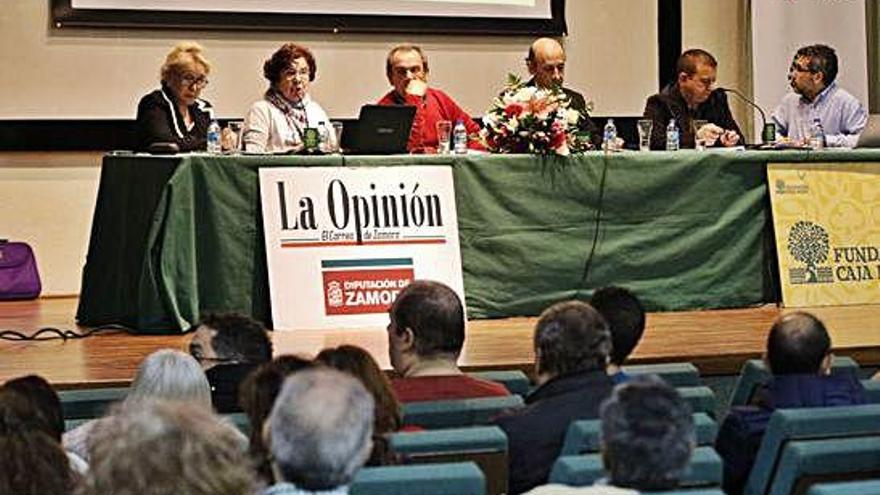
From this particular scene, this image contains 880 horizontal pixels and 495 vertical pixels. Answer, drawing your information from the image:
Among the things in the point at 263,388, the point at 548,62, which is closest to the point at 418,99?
the point at 548,62

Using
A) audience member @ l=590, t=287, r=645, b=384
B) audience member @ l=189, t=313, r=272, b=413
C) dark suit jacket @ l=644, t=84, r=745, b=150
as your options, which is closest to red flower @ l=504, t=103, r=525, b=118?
dark suit jacket @ l=644, t=84, r=745, b=150

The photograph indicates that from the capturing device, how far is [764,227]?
22.3 feet

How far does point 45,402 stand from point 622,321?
1.68 metres

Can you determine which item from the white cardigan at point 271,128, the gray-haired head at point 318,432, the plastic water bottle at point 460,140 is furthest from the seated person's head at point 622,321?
the white cardigan at point 271,128

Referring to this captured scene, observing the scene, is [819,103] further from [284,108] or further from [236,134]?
[236,134]

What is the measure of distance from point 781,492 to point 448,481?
30.4 inches

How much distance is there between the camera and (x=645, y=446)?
7.88 feet

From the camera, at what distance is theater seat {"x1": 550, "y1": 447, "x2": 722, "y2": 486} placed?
2.62m

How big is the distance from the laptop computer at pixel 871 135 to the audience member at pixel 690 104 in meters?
0.67

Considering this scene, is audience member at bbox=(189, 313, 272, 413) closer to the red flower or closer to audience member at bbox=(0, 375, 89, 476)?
audience member at bbox=(0, 375, 89, 476)

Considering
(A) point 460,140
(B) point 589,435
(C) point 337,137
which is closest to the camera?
(B) point 589,435

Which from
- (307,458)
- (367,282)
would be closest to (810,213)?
(367,282)

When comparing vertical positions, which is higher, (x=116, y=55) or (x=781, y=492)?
(x=116, y=55)

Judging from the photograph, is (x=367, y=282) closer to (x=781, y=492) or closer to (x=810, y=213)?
(x=810, y=213)
